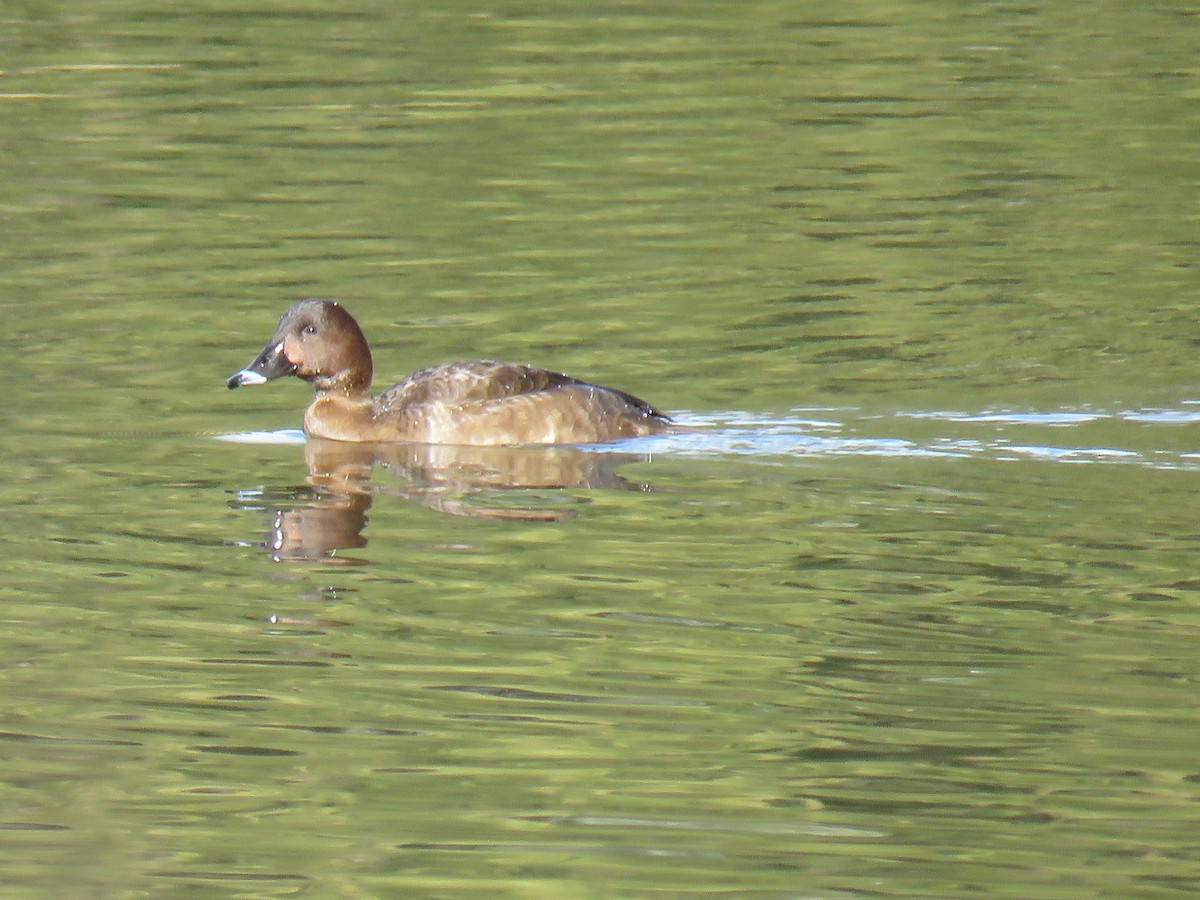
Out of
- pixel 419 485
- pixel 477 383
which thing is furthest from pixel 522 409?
pixel 419 485

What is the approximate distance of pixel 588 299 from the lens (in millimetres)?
15930

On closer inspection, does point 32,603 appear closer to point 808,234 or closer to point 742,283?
point 742,283

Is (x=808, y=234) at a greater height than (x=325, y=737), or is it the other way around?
(x=808, y=234)

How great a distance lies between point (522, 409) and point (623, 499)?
142cm

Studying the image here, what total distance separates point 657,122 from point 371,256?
5442mm

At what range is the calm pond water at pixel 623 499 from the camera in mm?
7148

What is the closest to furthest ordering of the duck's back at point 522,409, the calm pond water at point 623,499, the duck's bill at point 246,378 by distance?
the calm pond water at point 623,499
the duck's back at point 522,409
the duck's bill at point 246,378

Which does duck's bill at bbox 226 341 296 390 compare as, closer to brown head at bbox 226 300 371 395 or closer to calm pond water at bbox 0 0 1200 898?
brown head at bbox 226 300 371 395

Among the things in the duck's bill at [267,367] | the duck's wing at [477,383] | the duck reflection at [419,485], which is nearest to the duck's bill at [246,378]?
the duck's bill at [267,367]

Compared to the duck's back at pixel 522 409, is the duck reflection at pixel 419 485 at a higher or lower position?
lower

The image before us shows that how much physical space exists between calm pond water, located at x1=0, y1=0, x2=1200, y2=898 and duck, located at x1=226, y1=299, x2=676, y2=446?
23cm

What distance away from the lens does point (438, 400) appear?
12773 mm

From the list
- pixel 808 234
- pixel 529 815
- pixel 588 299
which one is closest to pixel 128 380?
pixel 588 299

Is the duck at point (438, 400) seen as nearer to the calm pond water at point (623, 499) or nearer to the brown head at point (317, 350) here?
the brown head at point (317, 350)
